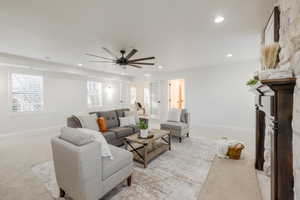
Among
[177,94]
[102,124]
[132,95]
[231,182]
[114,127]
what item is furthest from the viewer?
[132,95]

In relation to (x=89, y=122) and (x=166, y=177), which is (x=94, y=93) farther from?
(x=166, y=177)

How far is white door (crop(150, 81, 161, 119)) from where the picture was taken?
760 cm

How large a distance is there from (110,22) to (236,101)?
530 centimetres

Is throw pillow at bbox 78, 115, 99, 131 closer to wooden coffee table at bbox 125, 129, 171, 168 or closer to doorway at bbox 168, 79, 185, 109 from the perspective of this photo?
wooden coffee table at bbox 125, 129, 171, 168

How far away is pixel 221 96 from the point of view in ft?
18.8

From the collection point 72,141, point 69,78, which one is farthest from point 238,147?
point 69,78

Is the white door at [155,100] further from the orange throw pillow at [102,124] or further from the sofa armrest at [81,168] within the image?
the sofa armrest at [81,168]

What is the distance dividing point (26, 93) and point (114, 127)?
351cm

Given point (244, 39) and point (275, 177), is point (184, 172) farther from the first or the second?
point (244, 39)

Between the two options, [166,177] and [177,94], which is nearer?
[166,177]

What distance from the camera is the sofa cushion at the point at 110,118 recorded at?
3700 millimetres

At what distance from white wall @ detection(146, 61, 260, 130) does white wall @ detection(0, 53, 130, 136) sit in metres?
4.55

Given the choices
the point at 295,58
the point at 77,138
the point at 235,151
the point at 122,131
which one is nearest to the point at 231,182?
the point at 235,151

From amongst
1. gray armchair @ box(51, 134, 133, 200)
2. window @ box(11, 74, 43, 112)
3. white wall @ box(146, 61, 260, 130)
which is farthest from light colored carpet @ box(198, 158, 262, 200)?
window @ box(11, 74, 43, 112)
